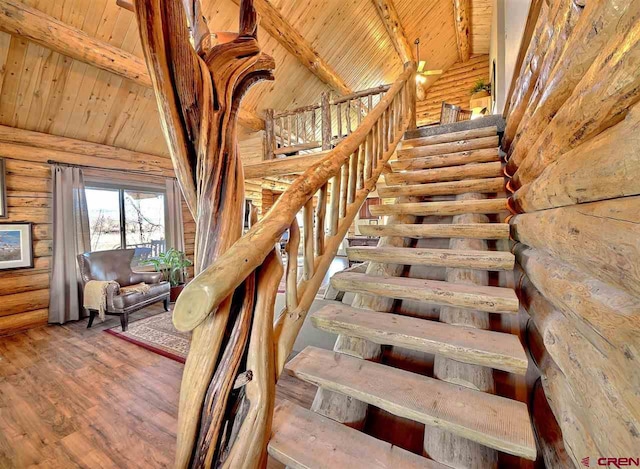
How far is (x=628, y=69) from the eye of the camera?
24.9 inches

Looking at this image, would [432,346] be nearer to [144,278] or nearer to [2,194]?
[144,278]

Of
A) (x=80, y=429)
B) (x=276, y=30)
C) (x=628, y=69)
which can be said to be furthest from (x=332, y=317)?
(x=276, y=30)

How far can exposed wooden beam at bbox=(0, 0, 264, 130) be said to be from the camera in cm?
238

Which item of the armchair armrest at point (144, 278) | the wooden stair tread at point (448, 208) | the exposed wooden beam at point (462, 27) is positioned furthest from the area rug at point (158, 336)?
the exposed wooden beam at point (462, 27)

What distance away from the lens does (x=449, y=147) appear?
2600 millimetres

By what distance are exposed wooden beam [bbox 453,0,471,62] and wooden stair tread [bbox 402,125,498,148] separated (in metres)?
4.96

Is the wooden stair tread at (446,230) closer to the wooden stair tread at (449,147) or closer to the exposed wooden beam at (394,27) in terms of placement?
the wooden stair tread at (449,147)

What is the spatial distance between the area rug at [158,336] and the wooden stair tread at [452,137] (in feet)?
10.2

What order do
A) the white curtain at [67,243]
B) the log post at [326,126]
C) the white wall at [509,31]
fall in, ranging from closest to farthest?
1. the white wall at [509,31]
2. the white curtain at [67,243]
3. the log post at [326,126]

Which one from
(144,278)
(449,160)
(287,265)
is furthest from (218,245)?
(144,278)

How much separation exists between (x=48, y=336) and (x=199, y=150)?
3785 millimetres

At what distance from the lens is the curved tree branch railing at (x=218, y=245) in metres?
0.80

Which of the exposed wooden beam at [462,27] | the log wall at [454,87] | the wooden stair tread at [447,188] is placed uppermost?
the exposed wooden beam at [462,27]

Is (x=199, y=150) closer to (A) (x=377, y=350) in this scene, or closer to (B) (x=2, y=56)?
(A) (x=377, y=350)
